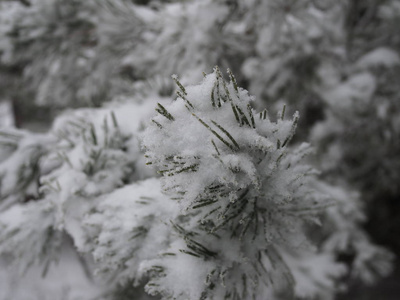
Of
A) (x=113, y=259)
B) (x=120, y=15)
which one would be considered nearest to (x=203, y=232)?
(x=113, y=259)

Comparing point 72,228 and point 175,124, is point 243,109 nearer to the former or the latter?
point 175,124

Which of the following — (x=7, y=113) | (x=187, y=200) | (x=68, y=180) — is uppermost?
(x=187, y=200)

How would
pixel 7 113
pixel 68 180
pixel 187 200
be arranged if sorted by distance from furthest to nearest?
pixel 7 113
pixel 68 180
pixel 187 200

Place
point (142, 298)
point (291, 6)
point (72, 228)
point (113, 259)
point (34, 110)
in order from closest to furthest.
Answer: point (113, 259)
point (72, 228)
point (142, 298)
point (291, 6)
point (34, 110)

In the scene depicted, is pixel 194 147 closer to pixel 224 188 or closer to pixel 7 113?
pixel 224 188

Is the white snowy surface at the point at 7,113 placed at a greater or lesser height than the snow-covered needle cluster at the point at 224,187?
lesser

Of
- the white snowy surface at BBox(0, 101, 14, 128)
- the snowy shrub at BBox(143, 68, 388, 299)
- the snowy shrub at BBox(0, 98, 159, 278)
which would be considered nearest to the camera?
the snowy shrub at BBox(143, 68, 388, 299)

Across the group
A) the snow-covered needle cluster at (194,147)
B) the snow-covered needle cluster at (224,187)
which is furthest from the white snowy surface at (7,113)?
the snow-covered needle cluster at (224,187)

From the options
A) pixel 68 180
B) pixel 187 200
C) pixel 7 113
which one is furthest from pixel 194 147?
pixel 7 113

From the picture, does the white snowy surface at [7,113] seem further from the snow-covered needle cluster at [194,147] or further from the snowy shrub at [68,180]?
the snowy shrub at [68,180]

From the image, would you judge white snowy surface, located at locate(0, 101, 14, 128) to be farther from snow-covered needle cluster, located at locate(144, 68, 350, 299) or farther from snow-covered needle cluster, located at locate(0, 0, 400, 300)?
snow-covered needle cluster, located at locate(144, 68, 350, 299)

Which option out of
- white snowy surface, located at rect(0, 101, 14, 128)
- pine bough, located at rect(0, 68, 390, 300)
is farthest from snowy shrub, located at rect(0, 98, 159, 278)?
white snowy surface, located at rect(0, 101, 14, 128)
